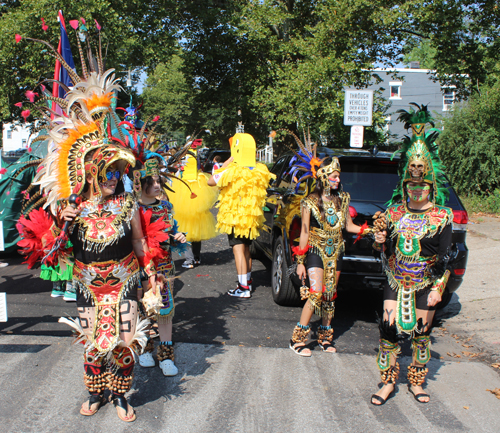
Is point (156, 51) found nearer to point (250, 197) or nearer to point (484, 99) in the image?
point (484, 99)

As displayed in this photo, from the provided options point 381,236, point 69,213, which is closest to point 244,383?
point 381,236

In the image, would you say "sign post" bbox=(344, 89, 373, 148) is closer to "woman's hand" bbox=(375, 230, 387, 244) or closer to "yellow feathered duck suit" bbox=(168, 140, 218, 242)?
"yellow feathered duck suit" bbox=(168, 140, 218, 242)

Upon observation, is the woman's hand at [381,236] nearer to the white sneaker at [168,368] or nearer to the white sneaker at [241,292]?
the white sneaker at [168,368]

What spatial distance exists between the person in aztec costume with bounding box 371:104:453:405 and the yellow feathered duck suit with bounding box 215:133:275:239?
264 centimetres

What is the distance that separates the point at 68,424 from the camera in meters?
3.48

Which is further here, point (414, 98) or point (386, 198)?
point (414, 98)

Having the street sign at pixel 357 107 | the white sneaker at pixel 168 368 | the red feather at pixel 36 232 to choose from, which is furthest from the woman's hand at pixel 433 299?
the street sign at pixel 357 107

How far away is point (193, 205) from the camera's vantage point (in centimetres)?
804

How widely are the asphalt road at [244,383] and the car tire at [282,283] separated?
0.17m

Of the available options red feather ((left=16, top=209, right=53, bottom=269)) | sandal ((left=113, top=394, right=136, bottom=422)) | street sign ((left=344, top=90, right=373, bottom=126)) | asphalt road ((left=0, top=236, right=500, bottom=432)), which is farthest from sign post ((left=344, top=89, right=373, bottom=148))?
sandal ((left=113, top=394, right=136, bottom=422))

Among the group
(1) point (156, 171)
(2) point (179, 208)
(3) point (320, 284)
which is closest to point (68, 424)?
(1) point (156, 171)

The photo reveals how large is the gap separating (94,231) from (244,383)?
1903 millimetres

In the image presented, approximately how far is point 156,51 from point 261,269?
14427 millimetres

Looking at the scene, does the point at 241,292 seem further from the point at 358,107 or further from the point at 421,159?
the point at 358,107
